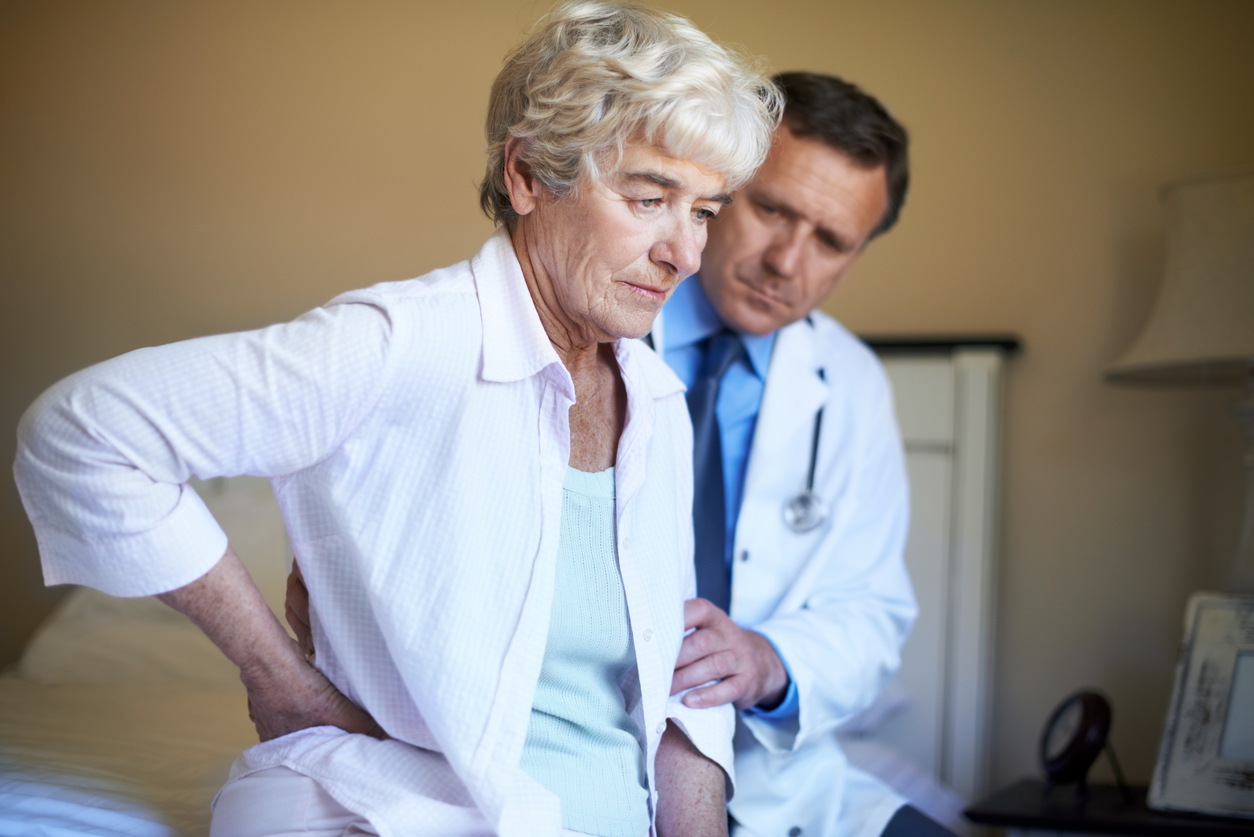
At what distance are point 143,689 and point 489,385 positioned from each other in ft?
3.72

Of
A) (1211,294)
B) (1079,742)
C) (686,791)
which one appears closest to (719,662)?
(686,791)

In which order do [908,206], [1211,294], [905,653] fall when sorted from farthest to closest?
[908,206], [905,653], [1211,294]

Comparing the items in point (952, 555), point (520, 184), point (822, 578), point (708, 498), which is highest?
point (520, 184)

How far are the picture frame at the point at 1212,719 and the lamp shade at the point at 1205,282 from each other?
0.38m

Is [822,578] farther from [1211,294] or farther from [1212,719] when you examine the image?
[1211,294]

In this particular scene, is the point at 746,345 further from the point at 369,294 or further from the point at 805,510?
the point at 369,294

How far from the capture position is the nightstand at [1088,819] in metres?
1.28

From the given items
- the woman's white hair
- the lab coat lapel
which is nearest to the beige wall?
the lab coat lapel

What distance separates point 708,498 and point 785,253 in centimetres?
33

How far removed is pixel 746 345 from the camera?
129 centimetres

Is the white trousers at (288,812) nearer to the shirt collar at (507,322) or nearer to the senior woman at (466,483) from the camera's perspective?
the senior woman at (466,483)

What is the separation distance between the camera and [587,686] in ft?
2.62

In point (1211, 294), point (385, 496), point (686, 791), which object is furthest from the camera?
point (1211, 294)

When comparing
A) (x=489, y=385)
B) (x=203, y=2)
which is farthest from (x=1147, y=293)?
(x=203, y=2)
